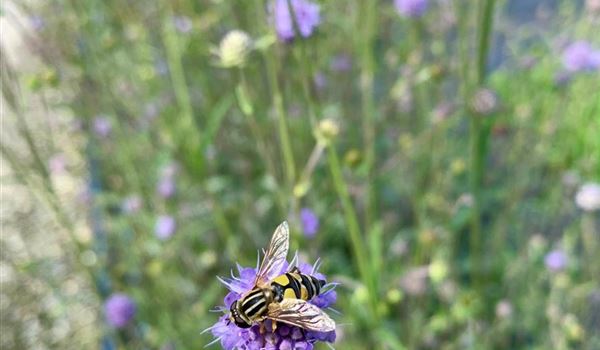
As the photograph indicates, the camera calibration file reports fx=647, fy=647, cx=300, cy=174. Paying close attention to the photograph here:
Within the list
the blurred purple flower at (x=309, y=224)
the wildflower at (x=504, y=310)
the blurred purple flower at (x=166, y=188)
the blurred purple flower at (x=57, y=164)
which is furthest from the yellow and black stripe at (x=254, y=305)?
the blurred purple flower at (x=57, y=164)

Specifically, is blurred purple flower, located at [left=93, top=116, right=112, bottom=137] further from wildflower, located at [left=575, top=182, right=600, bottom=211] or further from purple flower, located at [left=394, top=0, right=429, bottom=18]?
wildflower, located at [left=575, top=182, right=600, bottom=211]

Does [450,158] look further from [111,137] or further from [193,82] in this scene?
[111,137]

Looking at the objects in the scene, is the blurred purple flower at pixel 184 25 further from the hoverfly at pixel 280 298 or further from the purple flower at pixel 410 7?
the hoverfly at pixel 280 298

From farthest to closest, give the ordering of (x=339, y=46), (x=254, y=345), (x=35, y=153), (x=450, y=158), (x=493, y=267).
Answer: (x=339, y=46)
(x=450, y=158)
(x=493, y=267)
(x=35, y=153)
(x=254, y=345)

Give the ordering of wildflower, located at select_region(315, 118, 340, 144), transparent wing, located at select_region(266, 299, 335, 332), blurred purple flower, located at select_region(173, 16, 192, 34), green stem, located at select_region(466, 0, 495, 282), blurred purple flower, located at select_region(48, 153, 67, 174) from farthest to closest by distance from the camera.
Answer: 1. blurred purple flower, located at select_region(48, 153, 67, 174)
2. blurred purple flower, located at select_region(173, 16, 192, 34)
3. wildflower, located at select_region(315, 118, 340, 144)
4. green stem, located at select_region(466, 0, 495, 282)
5. transparent wing, located at select_region(266, 299, 335, 332)

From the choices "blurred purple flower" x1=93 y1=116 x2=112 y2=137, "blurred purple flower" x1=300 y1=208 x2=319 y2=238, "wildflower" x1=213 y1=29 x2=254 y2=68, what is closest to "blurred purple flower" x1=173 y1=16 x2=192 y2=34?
"blurred purple flower" x1=93 y1=116 x2=112 y2=137

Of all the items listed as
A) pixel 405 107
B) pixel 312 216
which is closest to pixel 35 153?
pixel 312 216
